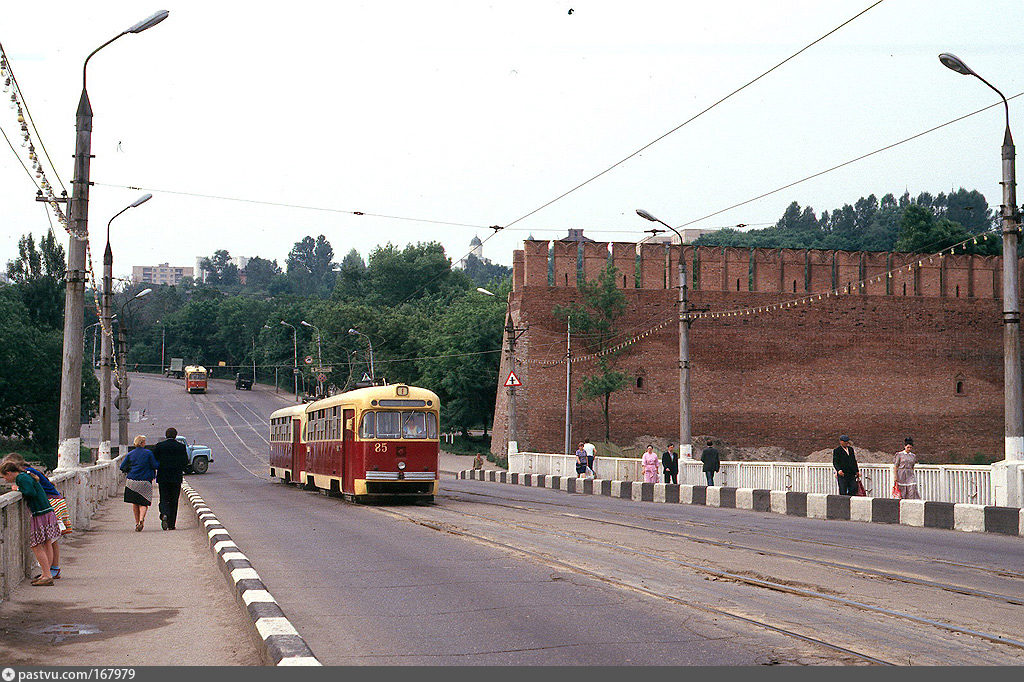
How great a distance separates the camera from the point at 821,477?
77.6ft

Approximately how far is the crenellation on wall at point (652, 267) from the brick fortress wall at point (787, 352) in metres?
0.06

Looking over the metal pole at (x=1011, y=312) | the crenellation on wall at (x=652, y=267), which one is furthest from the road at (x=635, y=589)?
the crenellation on wall at (x=652, y=267)

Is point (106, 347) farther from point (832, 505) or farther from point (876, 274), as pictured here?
point (876, 274)

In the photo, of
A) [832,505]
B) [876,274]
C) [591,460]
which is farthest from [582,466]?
[876,274]

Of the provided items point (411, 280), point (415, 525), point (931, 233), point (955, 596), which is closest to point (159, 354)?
point (411, 280)

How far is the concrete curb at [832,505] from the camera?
17558mm

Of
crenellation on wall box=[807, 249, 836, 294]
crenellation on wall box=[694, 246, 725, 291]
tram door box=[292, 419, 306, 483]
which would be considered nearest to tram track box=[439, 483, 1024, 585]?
tram door box=[292, 419, 306, 483]

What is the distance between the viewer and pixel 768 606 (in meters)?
8.73

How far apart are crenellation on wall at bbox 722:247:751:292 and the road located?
35.4 metres

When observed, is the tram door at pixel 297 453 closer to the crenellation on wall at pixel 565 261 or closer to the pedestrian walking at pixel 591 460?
the pedestrian walking at pixel 591 460

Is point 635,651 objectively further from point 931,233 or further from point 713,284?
point 931,233

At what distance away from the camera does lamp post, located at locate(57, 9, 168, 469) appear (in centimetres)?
1784

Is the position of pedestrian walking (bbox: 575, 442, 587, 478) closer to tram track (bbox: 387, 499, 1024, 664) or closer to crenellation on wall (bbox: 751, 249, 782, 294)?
crenellation on wall (bbox: 751, 249, 782, 294)
